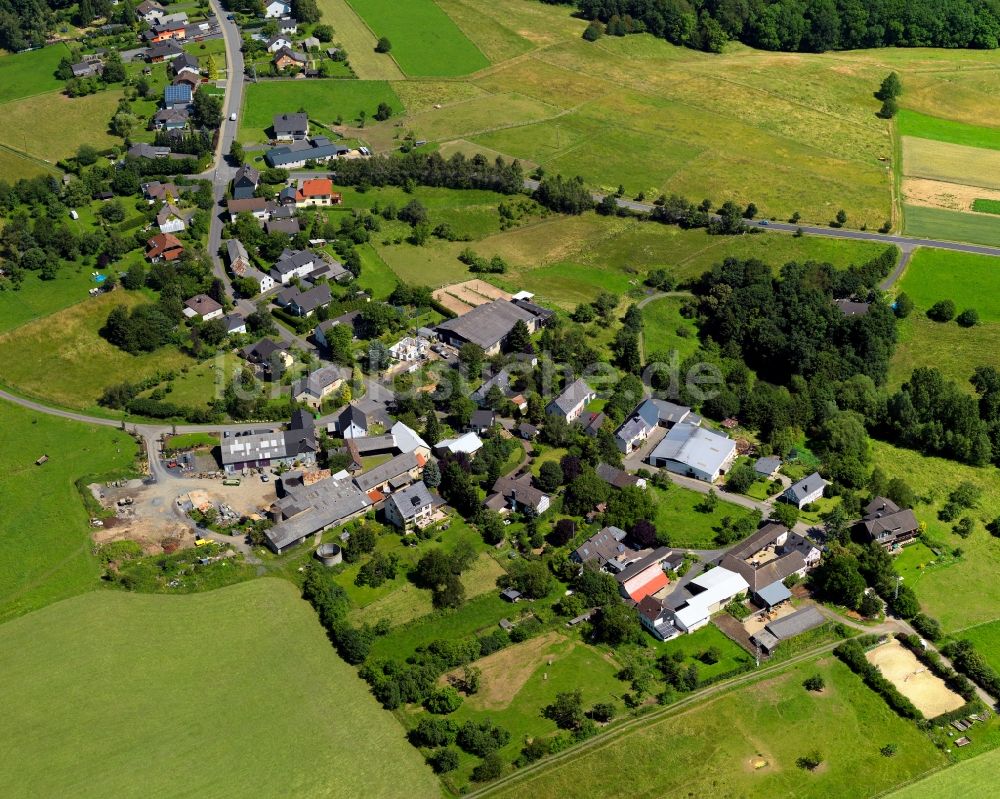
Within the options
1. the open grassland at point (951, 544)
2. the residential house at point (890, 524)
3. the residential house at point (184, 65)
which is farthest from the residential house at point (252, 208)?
the residential house at point (890, 524)

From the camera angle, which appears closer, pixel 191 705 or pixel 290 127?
pixel 191 705

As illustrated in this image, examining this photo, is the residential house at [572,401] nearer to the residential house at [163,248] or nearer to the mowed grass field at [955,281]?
the mowed grass field at [955,281]

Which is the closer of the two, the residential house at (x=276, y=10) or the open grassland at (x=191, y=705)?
the open grassland at (x=191, y=705)

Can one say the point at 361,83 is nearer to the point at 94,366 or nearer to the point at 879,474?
the point at 94,366

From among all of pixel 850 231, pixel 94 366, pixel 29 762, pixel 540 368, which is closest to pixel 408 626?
pixel 29 762

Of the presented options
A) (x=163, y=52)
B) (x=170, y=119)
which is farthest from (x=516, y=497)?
(x=163, y=52)

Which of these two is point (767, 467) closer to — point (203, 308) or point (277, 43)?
point (203, 308)
